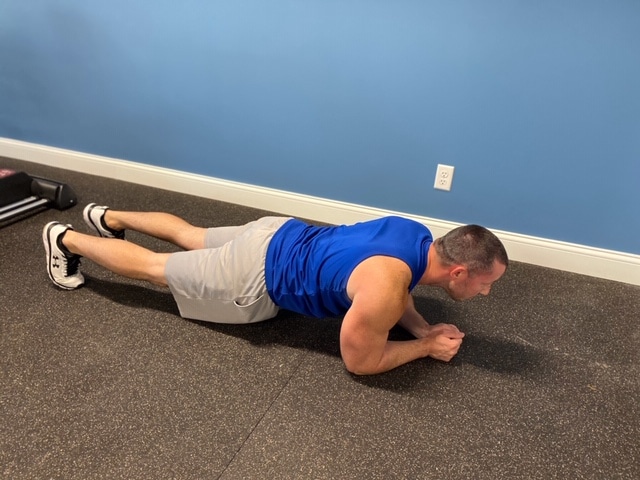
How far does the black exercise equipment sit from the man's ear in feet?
6.67

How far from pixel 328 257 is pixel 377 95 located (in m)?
1.05

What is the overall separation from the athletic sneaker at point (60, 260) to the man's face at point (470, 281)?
1.45 metres

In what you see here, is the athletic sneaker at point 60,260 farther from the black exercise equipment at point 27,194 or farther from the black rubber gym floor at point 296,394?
the black exercise equipment at point 27,194

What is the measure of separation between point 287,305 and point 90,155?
202 cm

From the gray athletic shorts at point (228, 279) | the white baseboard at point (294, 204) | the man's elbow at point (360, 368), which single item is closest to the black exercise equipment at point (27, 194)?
the white baseboard at point (294, 204)

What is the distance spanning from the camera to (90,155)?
10.4 feet

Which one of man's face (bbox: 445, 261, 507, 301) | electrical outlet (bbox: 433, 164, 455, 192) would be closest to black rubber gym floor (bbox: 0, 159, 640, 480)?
man's face (bbox: 445, 261, 507, 301)

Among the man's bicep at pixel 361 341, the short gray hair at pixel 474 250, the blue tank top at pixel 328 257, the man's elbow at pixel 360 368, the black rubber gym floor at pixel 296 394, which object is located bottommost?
the black rubber gym floor at pixel 296 394

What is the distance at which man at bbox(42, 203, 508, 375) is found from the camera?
60.8 inches

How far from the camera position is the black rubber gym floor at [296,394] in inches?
57.1

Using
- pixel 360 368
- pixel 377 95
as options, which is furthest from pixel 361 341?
pixel 377 95

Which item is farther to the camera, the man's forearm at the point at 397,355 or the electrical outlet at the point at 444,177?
the electrical outlet at the point at 444,177

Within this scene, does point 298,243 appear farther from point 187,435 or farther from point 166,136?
point 166,136

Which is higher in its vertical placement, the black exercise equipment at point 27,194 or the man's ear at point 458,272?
the man's ear at point 458,272
